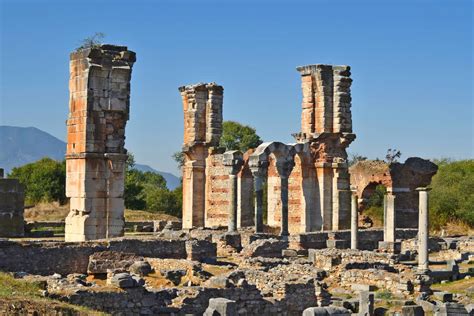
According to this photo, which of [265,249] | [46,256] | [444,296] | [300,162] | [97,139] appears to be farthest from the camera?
[300,162]

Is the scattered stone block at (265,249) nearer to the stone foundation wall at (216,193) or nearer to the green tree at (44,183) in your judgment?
the stone foundation wall at (216,193)

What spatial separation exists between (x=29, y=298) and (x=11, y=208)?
836 inches

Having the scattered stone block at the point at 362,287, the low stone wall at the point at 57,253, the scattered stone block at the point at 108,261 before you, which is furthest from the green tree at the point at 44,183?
→ the scattered stone block at the point at 362,287

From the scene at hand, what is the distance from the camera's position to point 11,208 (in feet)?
111

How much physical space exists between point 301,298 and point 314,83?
20797 mm

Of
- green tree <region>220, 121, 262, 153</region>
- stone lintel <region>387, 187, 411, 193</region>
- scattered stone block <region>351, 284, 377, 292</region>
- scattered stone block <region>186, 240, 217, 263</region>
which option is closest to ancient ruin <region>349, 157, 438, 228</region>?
stone lintel <region>387, 187, 411, 193</region>

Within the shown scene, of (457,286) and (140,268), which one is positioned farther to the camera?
(457,286)

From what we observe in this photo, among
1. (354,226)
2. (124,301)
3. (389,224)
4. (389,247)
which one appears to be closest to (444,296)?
(124,301)

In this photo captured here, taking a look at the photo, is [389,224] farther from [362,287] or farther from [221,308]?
[221,308]

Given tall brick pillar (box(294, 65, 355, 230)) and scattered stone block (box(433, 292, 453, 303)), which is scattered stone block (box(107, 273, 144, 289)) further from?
tall brick pillar (box(294, 65, 355, 230))

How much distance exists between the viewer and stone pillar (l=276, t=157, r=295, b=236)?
33812 millimetres

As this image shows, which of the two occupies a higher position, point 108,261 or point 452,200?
point 452,200

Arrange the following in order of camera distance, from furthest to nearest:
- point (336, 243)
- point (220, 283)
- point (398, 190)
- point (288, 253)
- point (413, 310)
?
point (398, 190), point (336, 243), point (288, 253), point (413, 310), point (220, 283)

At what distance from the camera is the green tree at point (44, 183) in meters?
57.9
